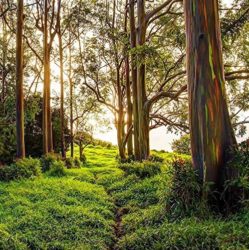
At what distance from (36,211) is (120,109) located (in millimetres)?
18632

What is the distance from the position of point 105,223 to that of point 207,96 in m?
3.04

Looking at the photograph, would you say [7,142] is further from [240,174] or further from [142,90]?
[240,174]

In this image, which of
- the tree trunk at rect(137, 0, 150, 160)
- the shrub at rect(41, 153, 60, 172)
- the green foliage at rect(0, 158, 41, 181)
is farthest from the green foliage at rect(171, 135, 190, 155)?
the green foliage at rect(0, 158, 41, 181)

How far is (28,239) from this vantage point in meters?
6.58

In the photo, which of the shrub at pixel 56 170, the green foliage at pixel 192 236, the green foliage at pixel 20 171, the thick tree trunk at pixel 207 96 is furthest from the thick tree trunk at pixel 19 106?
the green foliage at pixel 192 236

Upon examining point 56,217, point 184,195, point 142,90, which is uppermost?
point 142,90

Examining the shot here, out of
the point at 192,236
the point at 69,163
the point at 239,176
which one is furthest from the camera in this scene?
the point at 69,163

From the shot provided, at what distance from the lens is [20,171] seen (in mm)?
14055

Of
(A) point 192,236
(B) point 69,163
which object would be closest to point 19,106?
(B) point 69,163

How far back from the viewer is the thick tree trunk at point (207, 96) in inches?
306

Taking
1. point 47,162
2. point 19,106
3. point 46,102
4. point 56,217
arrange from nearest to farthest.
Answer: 1. point 56,217
2. point 19,106
3. point 47,162
4. point 46,102

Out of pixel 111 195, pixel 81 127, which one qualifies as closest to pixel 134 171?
pixel 111 195

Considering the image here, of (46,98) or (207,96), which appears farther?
(46,98)

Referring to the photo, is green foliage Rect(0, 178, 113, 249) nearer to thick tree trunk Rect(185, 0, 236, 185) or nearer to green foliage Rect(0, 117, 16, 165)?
thick tree trunk Rect(185, 0, 236, 185)
